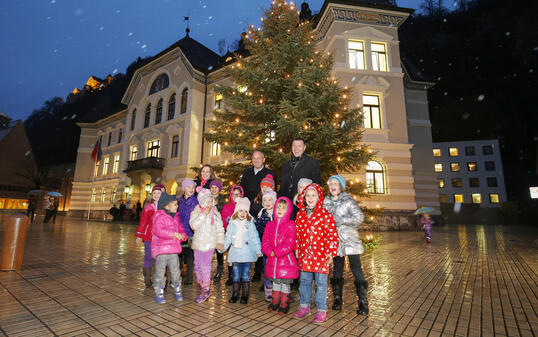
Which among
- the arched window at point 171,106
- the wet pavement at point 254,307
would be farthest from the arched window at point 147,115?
the wet pavement at point 254,307

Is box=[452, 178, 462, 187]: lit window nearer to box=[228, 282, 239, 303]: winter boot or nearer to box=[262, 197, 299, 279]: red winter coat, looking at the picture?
box=[262, 197, 299, 279]: red winter coat

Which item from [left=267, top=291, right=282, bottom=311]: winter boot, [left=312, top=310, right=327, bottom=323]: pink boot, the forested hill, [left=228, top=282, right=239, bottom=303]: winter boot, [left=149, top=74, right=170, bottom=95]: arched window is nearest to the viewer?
[left=312, top=310, right=327, bottom=323]: pink boot

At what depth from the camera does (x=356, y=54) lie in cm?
1636

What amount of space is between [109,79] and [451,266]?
303 feet

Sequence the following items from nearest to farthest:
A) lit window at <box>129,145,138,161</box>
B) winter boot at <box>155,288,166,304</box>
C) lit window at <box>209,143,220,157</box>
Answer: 1. winter boot at <box>155,288,166,304</box>
2. lit window at <box>209,143,220,157</box>
3. lit window at <box>129,145,138,161</box>

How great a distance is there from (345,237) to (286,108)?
4.53 metres

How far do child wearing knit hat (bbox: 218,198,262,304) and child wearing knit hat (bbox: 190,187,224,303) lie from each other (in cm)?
22

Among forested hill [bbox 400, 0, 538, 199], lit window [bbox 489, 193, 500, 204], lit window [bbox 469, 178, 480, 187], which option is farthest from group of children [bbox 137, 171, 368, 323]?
lit window [bbox 489, 193, 500, 204]

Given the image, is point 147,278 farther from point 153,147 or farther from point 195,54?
point 195,54

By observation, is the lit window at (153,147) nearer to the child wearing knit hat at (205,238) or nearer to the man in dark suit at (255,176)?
the man in dark suit at (255,176)

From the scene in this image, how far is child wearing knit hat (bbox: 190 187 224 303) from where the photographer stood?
363cm

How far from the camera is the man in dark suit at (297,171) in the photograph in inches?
163

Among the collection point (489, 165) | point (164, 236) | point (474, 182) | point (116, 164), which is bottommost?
point (164, 236)

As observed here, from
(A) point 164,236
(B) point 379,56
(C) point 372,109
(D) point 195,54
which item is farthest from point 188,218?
(D) point 195,54
